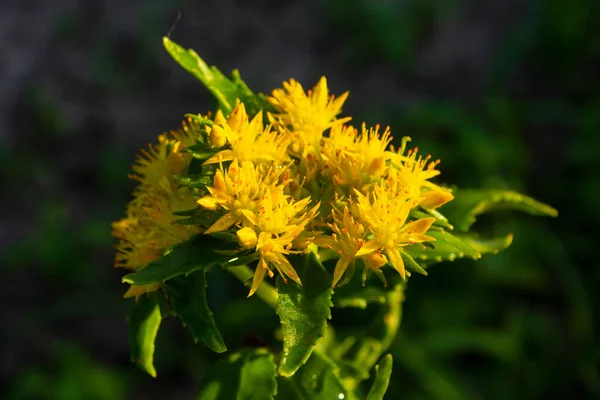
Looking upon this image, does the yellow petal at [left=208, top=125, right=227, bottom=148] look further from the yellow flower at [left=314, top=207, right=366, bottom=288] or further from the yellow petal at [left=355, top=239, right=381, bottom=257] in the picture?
the yellow petal at [left=355, top=239, right=381, bottom=257]

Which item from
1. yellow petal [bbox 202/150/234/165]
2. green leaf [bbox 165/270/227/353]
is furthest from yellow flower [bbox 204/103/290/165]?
green leaf [bbox 165/270/227/353]

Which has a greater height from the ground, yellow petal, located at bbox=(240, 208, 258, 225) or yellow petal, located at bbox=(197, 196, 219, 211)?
yellow petal, located at bbox=(240, 208, 258, 225)

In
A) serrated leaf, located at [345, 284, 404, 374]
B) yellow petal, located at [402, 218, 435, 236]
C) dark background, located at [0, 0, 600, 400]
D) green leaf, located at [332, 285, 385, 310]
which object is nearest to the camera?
yellow petal, located at [402, 218, 435, 236]

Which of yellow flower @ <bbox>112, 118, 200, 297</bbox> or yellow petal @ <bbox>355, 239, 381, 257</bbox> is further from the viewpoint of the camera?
yellow flower @ <bbox>112, 118, 200, 297</bbox>

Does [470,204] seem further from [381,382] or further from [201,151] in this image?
[201,151]

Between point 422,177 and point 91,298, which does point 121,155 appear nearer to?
point 91,298

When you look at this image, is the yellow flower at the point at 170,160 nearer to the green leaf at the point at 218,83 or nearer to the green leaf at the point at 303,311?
the green leaf at the point at 218,83

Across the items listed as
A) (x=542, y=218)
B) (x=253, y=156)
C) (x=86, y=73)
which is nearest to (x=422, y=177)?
(x=253, y=156)
